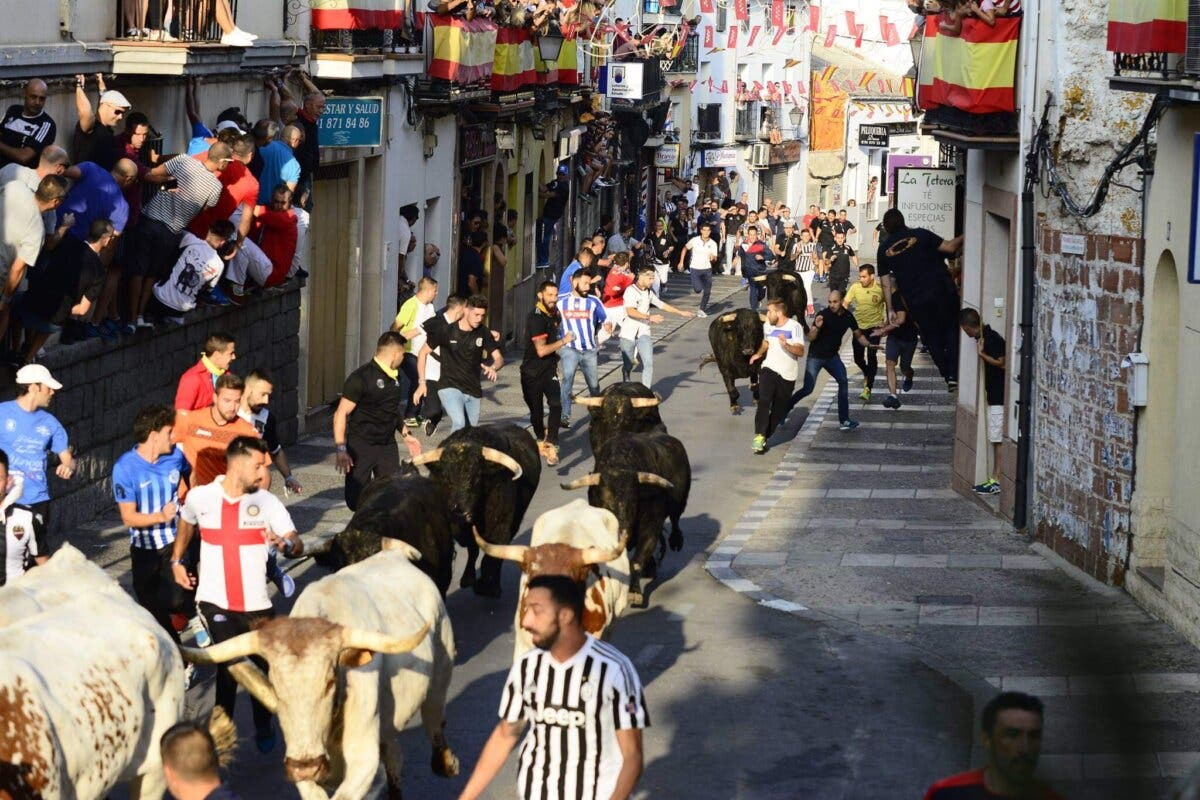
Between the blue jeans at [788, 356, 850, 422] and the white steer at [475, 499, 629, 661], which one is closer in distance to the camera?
the white steer at [475, 499, 629, 661]

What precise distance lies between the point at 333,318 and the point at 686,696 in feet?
45.8

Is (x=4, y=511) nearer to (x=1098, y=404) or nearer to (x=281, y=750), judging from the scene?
(x=281, y=750)

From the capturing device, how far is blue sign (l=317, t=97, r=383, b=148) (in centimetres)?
2212

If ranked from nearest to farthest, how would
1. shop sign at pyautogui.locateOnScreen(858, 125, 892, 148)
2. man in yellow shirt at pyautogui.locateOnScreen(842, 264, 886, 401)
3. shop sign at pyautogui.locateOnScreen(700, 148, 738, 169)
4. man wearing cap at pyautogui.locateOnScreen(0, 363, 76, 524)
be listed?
man wearing cap at pyautogui.locateOnScreen(0, 363, 76, 524) → man in yellow shirt at pyautogui.locateOnScreen(842, 264, 886, 401) → shop sign at pyautogui.locateOnScreen(858, 125, 892, 148) → shop sign at pyautogui.locateOnScreen(700, 148, 738, 169)

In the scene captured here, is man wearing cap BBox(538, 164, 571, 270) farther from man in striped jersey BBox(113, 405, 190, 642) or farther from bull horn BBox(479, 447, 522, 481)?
man in striped jersey BBox(113, 405, 190, 642)

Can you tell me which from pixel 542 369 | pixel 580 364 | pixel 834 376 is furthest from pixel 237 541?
pixel 834 376

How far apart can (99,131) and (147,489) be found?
5443 mm

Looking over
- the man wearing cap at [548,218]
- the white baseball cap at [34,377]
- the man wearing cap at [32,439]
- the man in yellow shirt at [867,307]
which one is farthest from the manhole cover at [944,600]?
the man wearing cap at [548,218]

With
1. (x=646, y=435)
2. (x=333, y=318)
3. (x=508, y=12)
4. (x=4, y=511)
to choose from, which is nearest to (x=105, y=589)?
(x=4, y=511)

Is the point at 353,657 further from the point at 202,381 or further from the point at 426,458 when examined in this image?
the point at 426,458

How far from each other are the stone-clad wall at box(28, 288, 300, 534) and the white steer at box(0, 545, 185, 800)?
22.2ft

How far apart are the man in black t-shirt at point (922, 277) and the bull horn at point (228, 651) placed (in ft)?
58.2

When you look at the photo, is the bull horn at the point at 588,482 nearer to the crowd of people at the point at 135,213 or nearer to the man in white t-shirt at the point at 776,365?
the crowd of people at the point at 135,213

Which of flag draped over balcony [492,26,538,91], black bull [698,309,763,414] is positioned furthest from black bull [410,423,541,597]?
flag draped over balcony [492,26,538,91]
